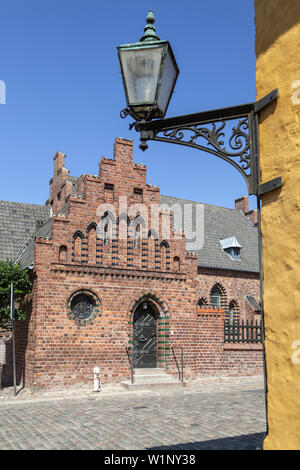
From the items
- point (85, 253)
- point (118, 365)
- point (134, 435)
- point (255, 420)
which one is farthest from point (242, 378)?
point (134, 435)

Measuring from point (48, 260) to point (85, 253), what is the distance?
1.50 m

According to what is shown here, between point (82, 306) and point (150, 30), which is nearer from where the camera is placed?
point (150, 30)

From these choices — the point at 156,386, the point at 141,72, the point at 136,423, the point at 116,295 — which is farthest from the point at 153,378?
the point at 141,72

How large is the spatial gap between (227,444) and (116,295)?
10.4 metres

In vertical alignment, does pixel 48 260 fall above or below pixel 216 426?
above

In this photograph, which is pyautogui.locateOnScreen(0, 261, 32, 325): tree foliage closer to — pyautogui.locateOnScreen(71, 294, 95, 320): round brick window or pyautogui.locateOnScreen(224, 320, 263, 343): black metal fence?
pyautogui.locateOnScreen(71, 294, 95, 320): round brick window

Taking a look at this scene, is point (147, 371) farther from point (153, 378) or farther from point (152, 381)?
point (152, 381)

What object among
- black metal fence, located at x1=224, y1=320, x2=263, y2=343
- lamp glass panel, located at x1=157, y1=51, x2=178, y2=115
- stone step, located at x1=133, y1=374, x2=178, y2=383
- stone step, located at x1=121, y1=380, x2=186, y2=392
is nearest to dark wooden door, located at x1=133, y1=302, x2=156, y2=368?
stone step, located at x1=133, y1=374, x2=178, y2=383

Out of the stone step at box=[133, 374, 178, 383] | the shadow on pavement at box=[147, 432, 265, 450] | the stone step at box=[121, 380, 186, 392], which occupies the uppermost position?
the shadow on pavement at box=[147, 432, 265, 450]

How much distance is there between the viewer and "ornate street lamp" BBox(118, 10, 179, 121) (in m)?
3.58

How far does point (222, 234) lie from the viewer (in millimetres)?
27438

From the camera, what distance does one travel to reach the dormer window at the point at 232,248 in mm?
25673

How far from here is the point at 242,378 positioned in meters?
18.9
